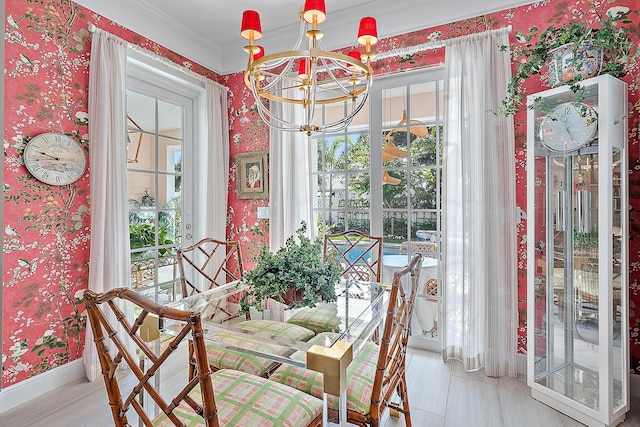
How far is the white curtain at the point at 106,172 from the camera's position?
7.63ft

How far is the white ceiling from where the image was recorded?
100 inches

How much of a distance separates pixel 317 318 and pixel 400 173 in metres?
1.58

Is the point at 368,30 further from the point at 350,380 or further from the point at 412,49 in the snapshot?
the point at 350,380

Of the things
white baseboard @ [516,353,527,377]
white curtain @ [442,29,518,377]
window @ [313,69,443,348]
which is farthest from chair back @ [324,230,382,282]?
white baseboard @ [516,353,527,377]

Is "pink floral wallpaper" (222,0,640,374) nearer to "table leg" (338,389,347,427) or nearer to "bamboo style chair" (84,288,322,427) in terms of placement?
"table leg" (338,389,347,427)

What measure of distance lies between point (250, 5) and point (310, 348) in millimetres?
2705

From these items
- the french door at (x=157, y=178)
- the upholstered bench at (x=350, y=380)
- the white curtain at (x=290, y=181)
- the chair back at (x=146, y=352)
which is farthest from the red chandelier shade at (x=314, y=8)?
the french door at (x=157, y=178)

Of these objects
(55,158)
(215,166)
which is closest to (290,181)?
(215,166)

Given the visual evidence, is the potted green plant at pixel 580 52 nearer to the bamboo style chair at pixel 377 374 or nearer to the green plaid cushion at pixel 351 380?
the bamboo style chair at pixel 377 374

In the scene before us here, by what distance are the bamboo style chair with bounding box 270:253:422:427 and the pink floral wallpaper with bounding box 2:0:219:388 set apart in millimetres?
1657

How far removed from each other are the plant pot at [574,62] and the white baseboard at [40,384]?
11.7ft

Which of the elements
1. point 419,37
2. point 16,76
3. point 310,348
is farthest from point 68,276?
point 419,37

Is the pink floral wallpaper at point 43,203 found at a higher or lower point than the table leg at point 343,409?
higher

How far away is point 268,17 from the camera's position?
116 inches
